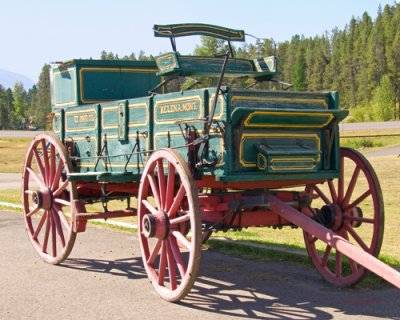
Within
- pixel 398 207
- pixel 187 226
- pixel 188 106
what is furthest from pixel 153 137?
pixel 398 207

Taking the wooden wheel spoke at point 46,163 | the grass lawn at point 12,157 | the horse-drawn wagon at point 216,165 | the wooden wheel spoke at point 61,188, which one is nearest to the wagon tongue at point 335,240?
the horse-drawn wagon at point 216,165

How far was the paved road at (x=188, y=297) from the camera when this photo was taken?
5953mm

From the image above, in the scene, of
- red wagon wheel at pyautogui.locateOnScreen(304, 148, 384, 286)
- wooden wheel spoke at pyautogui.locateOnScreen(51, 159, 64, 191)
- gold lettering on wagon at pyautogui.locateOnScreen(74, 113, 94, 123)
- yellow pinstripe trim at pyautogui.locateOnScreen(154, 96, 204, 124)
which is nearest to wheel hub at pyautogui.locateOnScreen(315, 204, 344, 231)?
red wagon wheel at pyautogui.locateOnScreen(304, 148, 384, 286)

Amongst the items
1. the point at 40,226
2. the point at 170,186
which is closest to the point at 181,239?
the point at 170,186

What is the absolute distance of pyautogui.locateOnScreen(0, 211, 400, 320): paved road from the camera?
5953mm

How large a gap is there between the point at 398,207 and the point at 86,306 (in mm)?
7858

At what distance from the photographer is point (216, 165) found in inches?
240

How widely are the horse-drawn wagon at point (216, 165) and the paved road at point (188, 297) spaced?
239mm

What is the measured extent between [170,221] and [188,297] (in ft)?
2.66

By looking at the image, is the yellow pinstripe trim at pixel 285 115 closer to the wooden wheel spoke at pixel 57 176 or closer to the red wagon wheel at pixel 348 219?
the red wagon wheel at pixel 348 219

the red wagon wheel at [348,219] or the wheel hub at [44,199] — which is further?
the wheel hub at [44,199]

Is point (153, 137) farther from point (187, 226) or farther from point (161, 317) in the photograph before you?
point (161, 317)

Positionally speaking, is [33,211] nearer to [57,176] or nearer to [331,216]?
[57,176]

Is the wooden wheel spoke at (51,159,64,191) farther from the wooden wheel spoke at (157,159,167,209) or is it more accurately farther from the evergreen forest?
the evergreen forest
